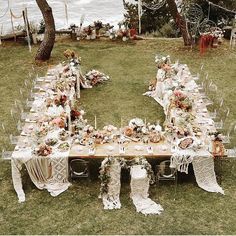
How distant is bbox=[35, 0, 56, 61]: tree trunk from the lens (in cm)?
1852

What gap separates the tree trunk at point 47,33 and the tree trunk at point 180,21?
214 inches

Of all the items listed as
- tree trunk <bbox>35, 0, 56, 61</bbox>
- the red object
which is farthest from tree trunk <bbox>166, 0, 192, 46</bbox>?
tree trunk <bbox>35, 0, 56, 61</bbox>

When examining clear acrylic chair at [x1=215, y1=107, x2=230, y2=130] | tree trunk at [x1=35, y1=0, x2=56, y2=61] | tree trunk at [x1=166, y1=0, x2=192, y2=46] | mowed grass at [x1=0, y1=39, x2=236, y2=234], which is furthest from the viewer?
tree trunk at [x1=166, y1=0, x2=192, y2=46]

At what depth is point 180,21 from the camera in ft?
66.7

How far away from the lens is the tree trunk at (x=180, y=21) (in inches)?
788

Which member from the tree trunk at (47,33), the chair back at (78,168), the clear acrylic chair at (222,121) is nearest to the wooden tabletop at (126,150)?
the chair back at (78,168)

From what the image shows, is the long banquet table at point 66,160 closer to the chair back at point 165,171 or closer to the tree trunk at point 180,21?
the chair back at point 165,171

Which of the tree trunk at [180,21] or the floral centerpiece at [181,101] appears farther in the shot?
the tree trunk at [180,21]

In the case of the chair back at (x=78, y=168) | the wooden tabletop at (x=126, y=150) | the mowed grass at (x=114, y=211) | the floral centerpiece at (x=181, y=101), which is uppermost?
the floral centerpiece at (x=181, y=101)

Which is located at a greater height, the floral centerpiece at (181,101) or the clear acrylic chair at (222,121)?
the floral centerpiece at (181,101)

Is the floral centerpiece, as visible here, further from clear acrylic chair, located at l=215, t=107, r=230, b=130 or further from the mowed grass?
the mowed grass

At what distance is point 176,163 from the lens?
10711 mm

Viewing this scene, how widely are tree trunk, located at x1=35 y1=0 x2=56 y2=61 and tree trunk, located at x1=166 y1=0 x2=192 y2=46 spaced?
5.45 metres

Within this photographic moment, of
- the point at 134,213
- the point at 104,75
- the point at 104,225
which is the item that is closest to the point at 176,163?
the point at 134,213
